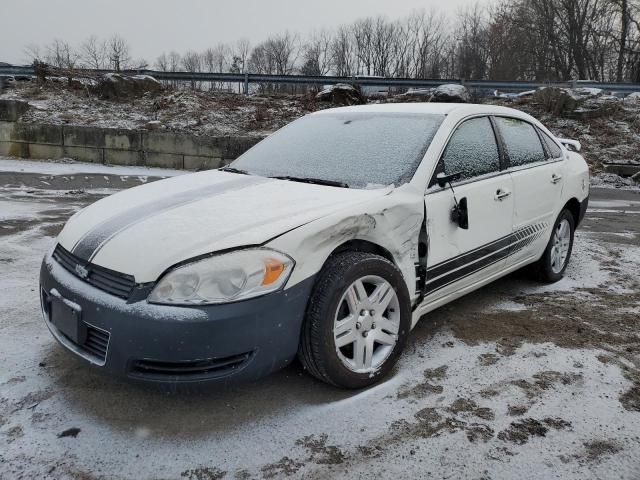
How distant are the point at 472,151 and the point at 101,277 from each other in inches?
90.8

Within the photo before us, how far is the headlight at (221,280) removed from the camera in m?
2.19

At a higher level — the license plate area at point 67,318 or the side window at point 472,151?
the side window at point 472,151

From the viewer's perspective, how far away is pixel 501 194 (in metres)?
3.46

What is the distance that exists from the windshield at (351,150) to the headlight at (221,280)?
0.91 m

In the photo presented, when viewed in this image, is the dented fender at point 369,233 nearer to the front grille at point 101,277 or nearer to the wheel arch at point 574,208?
the front grille at point 101,277

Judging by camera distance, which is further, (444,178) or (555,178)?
(555,178)

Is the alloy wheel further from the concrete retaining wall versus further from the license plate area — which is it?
the concrete retaining wall

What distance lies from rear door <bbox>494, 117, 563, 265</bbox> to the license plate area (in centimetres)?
275

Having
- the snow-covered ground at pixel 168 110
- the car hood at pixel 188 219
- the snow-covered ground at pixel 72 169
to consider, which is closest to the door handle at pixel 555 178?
the car hood at pixel 188 219

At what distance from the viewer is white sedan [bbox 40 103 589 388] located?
2203mm

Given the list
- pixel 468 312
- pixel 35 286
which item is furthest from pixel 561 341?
pixel 35 286

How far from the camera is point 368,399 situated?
2.59 m

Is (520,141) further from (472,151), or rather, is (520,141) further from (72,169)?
(72,169)

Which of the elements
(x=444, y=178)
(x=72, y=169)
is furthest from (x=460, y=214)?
(x=72, y=169)
